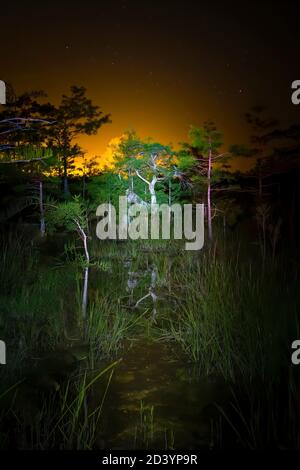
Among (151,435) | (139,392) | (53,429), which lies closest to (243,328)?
(139,392)

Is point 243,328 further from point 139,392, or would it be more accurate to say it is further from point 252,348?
point 139,392

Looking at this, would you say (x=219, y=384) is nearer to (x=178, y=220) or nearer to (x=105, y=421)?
(x=105, y=421)

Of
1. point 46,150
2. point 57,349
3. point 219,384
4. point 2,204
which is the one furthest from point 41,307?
point 2,204

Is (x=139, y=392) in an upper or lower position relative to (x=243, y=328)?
lower

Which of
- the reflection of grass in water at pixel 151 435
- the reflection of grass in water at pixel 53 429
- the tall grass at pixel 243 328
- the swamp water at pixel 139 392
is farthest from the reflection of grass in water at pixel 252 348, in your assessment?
the reflection of grass in water at pixel 53 429

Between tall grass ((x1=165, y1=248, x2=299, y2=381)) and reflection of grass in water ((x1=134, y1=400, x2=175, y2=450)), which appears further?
tall grass ((x1=165, y1=248, x2=299, y2=381))

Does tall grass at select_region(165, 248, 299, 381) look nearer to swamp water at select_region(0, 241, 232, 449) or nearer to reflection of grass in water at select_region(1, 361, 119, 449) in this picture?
swamp water at select_region(0, 241, 232, 449)

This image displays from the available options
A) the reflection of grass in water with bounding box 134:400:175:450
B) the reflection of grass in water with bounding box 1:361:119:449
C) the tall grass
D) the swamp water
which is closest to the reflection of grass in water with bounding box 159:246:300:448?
the tall grass

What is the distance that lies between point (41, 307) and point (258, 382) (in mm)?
2266

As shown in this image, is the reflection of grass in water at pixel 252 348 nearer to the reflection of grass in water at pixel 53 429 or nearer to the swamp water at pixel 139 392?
the swamp water at pixel 139 392

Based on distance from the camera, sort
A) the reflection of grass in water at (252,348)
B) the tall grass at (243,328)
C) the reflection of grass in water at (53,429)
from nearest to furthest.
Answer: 1. the reflection of grass in water at (53,429)
2. the reflection of grass in water at (252,348)
3. the tall grass at (243,328)

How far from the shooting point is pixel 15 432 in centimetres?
240

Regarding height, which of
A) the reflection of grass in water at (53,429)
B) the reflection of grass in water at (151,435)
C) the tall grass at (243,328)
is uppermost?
the tall grass at (243,328)

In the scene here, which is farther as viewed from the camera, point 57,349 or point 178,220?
Answer: point 178,220
